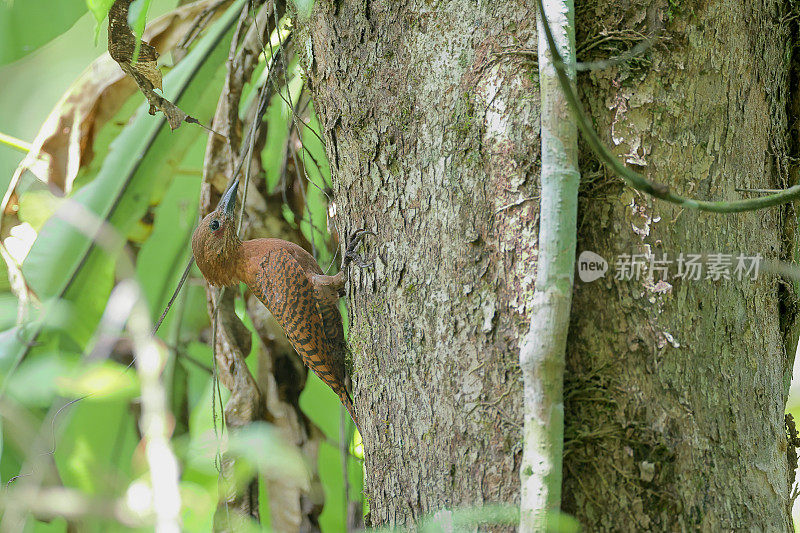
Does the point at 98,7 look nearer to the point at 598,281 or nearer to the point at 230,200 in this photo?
the point at 598,281

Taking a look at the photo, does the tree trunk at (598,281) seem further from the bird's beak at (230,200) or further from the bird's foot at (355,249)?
the bird's beak at (230,200)

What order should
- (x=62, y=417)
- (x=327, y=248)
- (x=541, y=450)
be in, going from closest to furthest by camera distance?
(x=541, y=450)
(x=62, y=417)
(x=327, y=248)

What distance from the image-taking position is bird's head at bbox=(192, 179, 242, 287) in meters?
2.21

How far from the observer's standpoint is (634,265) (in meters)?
1.03

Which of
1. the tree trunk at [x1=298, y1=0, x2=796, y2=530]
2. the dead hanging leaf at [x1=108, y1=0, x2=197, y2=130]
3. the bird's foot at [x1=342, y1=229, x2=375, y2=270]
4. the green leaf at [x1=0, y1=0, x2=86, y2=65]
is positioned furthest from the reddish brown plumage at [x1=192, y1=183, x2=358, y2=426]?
the green leaf at [x1=0, y1=0, x2=86, y2=65]

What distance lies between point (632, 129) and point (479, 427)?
51 centimetres

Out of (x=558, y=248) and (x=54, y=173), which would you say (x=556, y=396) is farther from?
(x=54, y=173)

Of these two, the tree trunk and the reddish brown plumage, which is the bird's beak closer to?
the reddish brown plumage

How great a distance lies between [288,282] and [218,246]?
1.03ft

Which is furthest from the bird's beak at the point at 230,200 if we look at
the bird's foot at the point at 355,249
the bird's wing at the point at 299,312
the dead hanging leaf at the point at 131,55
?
the bird's foot at the point at 355,249

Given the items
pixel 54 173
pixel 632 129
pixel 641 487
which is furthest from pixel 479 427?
pixel 54 173

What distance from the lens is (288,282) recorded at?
213 cm

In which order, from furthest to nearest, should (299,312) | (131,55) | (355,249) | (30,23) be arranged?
(30,23)
(299,312)
(131,55)
(355,249)

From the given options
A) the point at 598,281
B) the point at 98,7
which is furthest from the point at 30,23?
the point at 598,281
